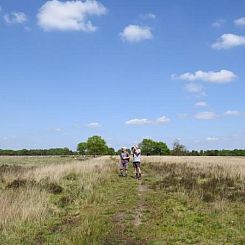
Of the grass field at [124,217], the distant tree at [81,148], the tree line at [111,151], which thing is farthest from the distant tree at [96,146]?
the grass field at [124,217]

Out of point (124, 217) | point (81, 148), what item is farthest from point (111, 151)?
point (124, 217)

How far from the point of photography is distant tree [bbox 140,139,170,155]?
15475 cm

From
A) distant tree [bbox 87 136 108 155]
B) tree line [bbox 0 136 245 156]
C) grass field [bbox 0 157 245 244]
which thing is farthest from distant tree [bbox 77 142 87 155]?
grass field [bbox 0 157 245 244]

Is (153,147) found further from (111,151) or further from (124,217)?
(124,217)

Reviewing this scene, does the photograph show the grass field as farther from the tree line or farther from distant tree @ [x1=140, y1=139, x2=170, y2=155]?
distant tree @ [x1=140, y1=139, x2=170, y2=155]

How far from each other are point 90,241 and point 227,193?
28.8 feet

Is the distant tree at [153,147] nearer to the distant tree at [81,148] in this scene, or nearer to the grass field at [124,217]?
the distant tree at [81,148]

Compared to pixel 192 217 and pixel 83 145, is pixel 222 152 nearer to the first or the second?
pixel 83 145

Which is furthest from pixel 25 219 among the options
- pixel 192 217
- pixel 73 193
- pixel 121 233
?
pixel 73 193

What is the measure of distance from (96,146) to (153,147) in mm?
26257

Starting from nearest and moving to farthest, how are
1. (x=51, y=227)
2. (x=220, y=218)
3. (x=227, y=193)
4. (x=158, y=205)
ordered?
(x=51, y=227) < (x=220, y=218) < (x=158, y=205) < (x=227, y=193)

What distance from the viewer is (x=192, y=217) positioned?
11.3 m

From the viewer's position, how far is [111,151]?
158500mm

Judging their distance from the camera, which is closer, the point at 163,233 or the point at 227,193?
the point at 163,233
